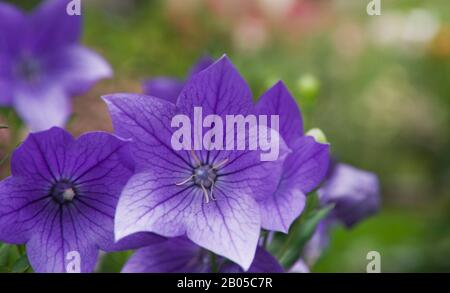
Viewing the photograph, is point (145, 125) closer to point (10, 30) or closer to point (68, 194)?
point (68, 194)

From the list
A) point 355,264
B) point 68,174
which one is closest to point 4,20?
point 68,174

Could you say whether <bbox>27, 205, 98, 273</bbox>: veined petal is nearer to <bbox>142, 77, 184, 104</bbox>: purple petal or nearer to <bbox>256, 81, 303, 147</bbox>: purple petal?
<bbox>256, 81, 303, 147</bbox>: purple petal

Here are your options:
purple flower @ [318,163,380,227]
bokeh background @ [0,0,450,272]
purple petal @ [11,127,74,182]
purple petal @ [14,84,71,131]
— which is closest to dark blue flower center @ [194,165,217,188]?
purple petal @ [11,127,74,182]

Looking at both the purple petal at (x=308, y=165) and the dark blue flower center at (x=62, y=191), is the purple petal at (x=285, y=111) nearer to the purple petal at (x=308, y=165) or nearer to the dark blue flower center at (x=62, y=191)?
the purple petal at (x=308, y=165)

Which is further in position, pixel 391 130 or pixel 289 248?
pixel 391 130

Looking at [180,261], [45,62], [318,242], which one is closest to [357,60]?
[45,62]
